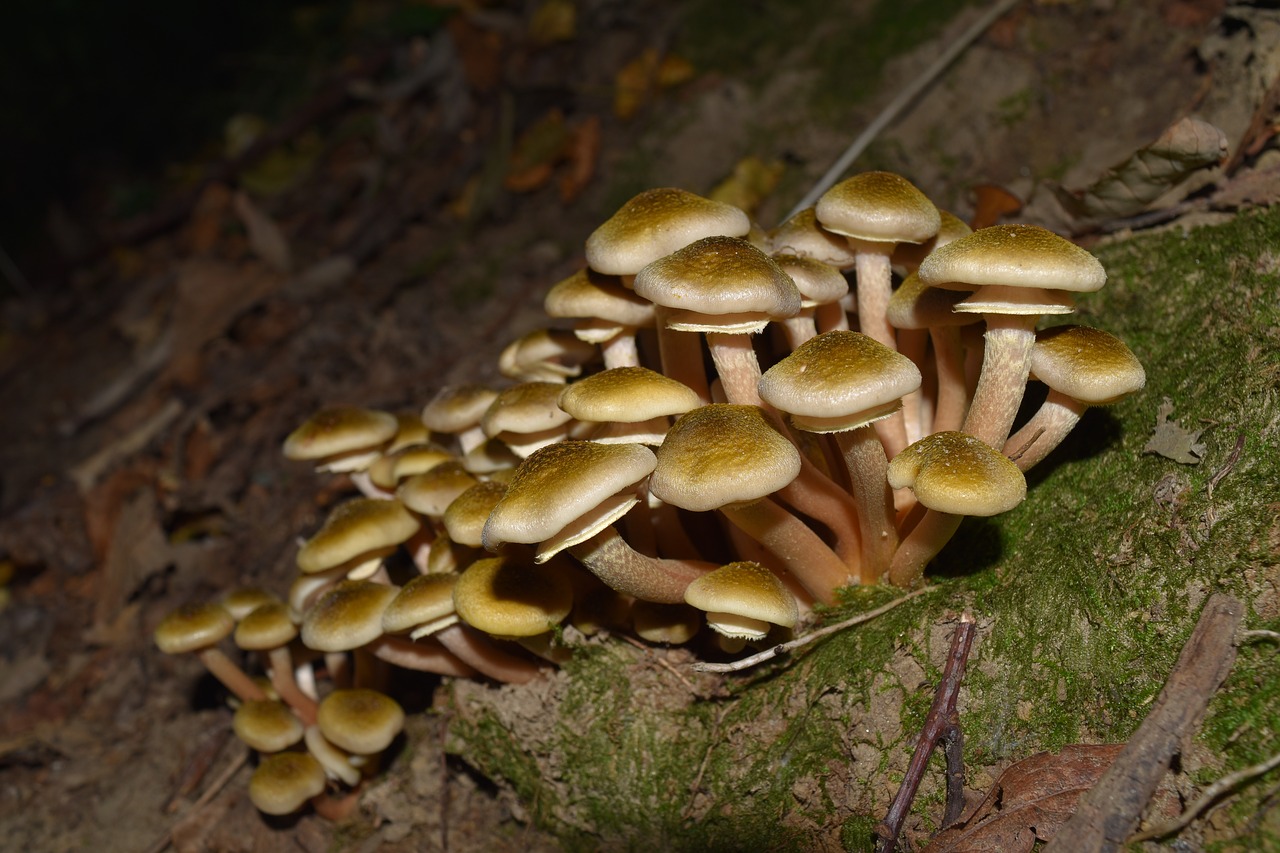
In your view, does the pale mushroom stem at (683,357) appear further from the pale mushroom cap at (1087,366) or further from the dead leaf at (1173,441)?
the dead leaf at (1173,441)

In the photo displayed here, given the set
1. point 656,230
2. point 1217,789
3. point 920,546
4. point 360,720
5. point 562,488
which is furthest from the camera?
point 360,720

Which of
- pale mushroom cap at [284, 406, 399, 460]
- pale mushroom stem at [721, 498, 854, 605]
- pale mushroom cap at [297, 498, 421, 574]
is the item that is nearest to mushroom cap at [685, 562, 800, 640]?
pale mushroom stem at [721, 498, 854, 605]

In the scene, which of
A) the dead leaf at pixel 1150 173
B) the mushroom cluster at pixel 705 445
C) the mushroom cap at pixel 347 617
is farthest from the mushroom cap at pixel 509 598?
the dead leaf at pixel 1150 173

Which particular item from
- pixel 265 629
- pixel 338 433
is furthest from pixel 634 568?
pixel 265 629

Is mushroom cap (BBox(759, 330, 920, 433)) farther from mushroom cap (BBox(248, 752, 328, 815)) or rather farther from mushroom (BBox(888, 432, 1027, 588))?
mushroom cap (BBox(248, 752, 328, 815))

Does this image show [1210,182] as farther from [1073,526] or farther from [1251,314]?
[1073,526]

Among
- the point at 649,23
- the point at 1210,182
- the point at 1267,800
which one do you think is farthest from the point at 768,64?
the point at 1267,800

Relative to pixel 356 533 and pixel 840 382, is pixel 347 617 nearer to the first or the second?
pixel 356 533
